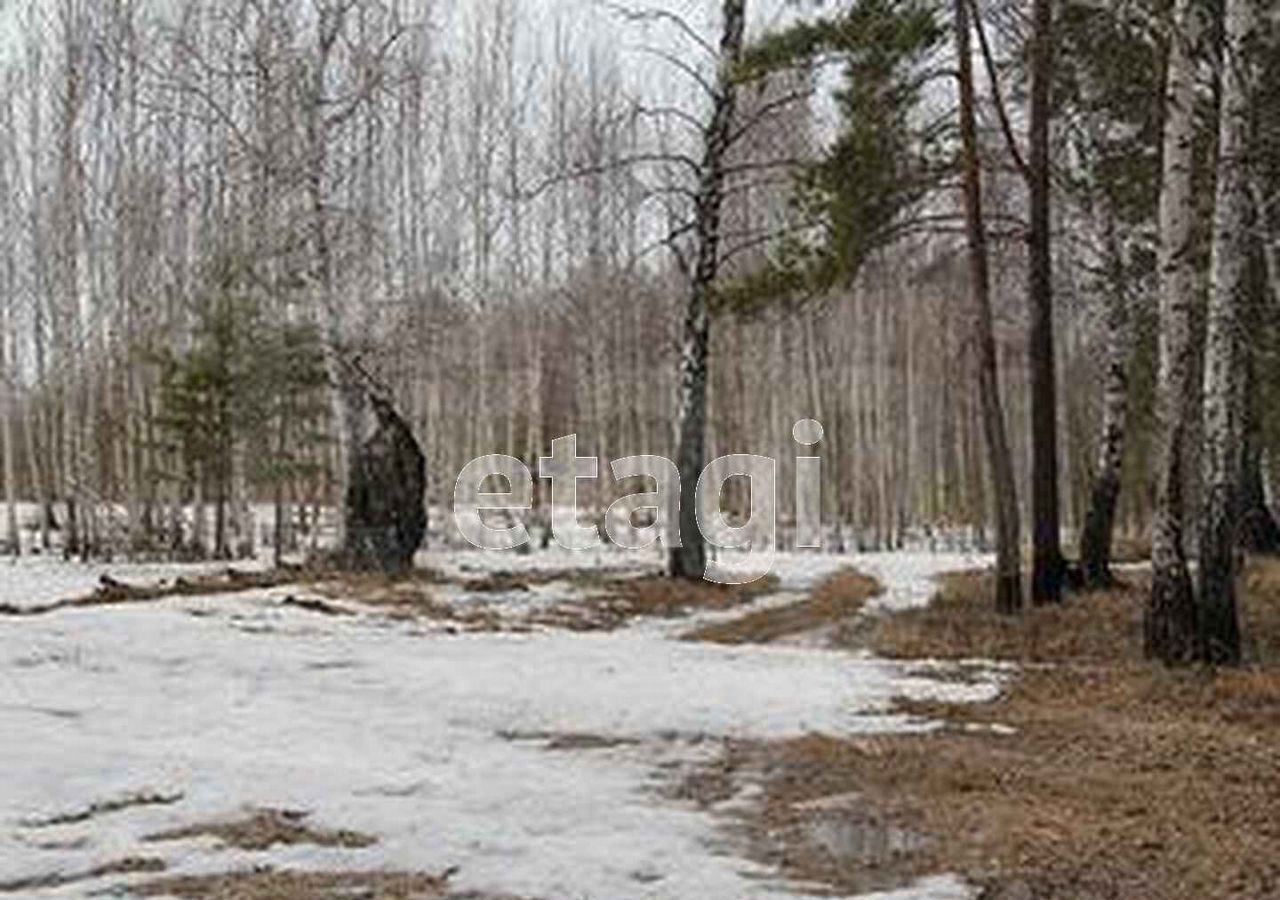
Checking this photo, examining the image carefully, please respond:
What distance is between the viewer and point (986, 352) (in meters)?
16.5

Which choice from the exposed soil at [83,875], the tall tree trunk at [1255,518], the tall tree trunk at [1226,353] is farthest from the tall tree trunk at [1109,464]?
the exposed soil at [83,875]

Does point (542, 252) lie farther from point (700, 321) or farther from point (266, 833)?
point (266, 833)

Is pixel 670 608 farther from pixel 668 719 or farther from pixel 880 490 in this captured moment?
pixel 880 490

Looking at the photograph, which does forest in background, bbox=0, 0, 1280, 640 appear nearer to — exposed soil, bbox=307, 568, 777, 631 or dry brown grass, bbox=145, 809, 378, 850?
exposed soil, bbox=307, 568, 777, 631

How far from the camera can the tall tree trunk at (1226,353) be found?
11.3 meters

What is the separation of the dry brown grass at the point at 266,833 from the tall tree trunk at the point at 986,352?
34.1ft

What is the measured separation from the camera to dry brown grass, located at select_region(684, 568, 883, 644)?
1465cm

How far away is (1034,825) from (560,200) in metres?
37.7

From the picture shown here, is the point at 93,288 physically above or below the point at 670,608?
above

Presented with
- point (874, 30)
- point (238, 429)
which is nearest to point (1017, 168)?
point (874, 30)

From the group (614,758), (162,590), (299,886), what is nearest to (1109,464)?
(162,590)

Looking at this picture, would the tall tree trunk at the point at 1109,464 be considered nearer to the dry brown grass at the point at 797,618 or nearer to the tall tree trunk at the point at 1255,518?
the dry brown grass at the point at 797,618

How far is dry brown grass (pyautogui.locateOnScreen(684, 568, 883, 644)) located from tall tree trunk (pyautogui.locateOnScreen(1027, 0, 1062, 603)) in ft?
6.71

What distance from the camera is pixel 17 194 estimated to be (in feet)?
122
